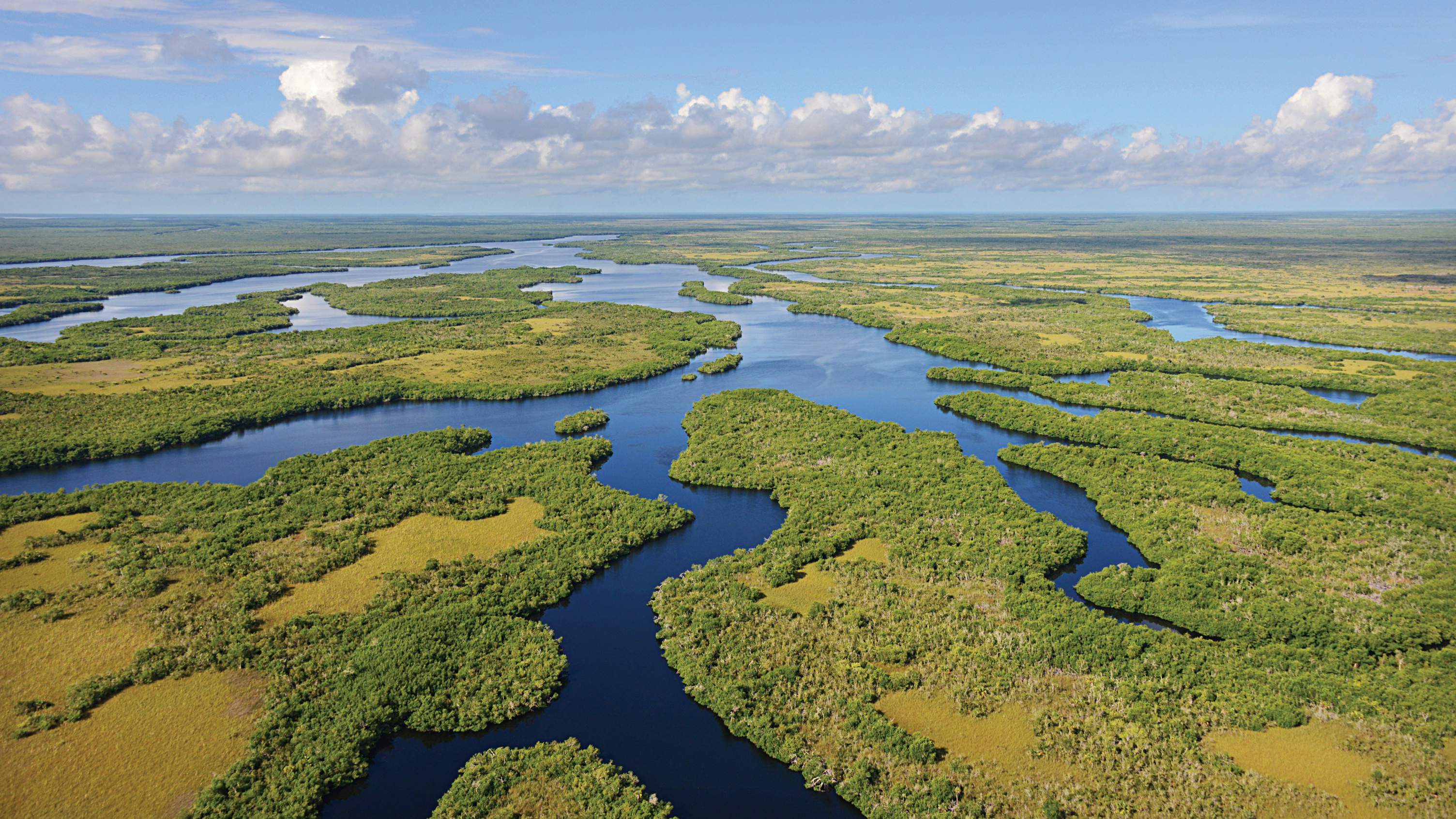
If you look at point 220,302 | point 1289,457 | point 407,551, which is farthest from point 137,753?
point 220,302

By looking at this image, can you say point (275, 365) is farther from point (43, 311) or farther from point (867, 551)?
point (43, 311)

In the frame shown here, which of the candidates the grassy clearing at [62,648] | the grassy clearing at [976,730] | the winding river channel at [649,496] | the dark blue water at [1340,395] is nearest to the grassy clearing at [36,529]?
the winding river channel at [649,496]

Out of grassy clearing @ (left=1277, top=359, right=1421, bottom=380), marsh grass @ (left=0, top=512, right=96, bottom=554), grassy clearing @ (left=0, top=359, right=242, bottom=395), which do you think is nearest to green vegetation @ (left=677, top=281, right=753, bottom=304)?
grassy clearing @ (left=0, top=359, right=242, bottom=395)

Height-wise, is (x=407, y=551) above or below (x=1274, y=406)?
below

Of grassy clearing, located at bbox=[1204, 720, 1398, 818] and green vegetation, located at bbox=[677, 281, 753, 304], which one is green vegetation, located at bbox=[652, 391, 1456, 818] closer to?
grassy clearing, located at bbox=[1204, 720, 1398, 818]

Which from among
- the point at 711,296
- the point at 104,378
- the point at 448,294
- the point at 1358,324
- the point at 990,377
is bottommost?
the point at 990,377
